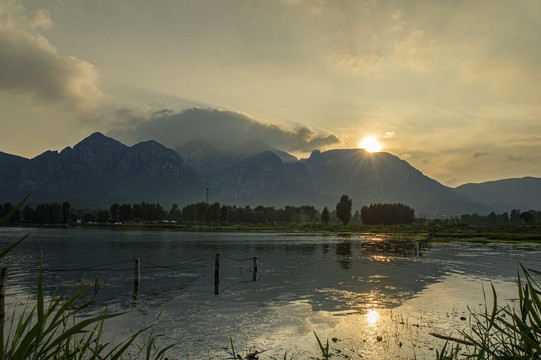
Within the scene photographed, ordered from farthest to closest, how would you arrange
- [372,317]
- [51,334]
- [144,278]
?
[144,278], [372,317], [51,334]

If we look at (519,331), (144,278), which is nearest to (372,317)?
(519,331)

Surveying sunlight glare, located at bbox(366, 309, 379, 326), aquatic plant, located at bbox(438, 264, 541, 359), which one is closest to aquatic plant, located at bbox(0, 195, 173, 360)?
aquatic plant, located at bbox(438, 264, 541, 359)

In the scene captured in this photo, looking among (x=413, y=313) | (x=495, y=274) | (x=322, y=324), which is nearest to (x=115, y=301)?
(x=322, y=324)

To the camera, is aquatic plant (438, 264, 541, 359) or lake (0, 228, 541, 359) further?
lake (0, 228, 541, 359)

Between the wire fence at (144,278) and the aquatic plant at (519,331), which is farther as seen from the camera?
the wire fence at (144,278)

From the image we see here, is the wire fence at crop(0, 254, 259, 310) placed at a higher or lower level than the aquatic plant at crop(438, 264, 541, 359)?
lower

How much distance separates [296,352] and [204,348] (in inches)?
170

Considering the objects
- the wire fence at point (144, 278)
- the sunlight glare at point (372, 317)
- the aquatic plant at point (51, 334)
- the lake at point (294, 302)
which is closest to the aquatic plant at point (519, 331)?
the aquatic plant at point (51, 334)

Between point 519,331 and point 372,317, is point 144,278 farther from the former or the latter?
point 519,331

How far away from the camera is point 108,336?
18312mm

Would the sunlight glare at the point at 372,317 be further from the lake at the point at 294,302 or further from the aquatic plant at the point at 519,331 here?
the aquatic plant at the point at 519,331

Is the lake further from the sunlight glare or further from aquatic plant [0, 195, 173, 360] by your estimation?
aquatic plant [0, 195, 173, 360]

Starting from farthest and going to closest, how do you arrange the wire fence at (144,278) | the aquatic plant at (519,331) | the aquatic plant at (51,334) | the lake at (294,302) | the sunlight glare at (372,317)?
1. the wire fence at (144,278)
2. the sunlight glare at (372,317)
3. the lake at (294,302)
4. the aquatic plant at (519,331)
5. the aquatic plant at (51,334)

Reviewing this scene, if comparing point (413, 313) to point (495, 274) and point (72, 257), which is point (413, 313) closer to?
point (495, 274)
